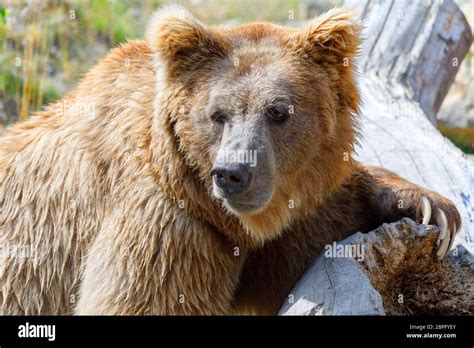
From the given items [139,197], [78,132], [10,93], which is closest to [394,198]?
[139,197]

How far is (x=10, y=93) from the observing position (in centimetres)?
1080

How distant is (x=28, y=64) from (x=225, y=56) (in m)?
6.17

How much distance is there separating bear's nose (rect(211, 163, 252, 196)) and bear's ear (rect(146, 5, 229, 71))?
896mm

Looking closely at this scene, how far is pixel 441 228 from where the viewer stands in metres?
5.39

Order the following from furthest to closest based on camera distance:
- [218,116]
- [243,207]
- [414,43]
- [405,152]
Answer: [414,43], [405,152], [218,116], [243,207]

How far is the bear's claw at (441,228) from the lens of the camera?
17.6 ft

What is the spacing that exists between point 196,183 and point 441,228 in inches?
62.1

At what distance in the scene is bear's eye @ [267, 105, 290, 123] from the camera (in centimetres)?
509

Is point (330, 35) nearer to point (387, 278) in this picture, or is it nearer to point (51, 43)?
point (387, 278)

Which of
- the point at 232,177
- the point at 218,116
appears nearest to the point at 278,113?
the point at 218,116

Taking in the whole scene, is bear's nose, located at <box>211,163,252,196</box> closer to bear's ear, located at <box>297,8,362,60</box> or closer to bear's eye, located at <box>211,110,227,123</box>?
bear's eye, located at <box>211,110,227,123</box>

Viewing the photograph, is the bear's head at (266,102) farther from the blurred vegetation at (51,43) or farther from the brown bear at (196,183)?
the blurred vegetation at (51,43)

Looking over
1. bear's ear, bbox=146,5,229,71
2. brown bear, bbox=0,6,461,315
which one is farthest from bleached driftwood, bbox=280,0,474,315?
bear's ear, bbox=146,5,229,71
